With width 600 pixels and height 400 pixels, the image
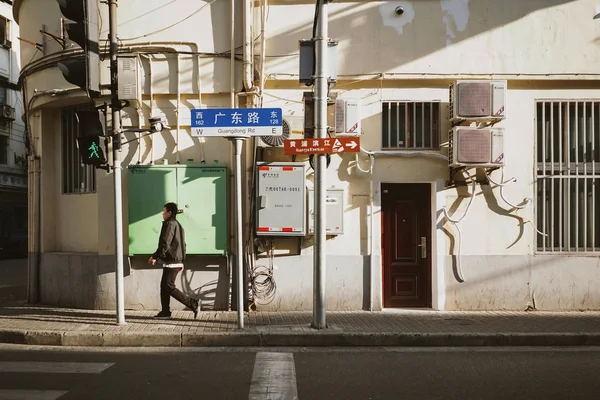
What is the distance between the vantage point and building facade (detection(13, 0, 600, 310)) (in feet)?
29.7

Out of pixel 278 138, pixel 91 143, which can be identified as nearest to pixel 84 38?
pixel 91 143

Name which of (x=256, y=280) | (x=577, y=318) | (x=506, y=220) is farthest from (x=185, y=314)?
(x=577, y=318)

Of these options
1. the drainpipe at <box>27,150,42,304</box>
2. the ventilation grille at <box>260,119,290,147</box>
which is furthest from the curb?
the ventilation grille at <box>260,119,290,147</box>

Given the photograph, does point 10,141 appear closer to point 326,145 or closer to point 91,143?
point 91,143

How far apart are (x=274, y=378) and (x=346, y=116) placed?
4876 millimetres

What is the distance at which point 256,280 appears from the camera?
9125mm

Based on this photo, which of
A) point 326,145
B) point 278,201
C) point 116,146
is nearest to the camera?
point 326,145

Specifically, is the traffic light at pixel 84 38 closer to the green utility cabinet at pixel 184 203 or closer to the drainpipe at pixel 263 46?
the green utility cabinet at pixel 184 203

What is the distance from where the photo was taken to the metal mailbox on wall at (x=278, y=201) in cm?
888

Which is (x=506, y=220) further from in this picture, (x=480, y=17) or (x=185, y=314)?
(x=185, y=314)

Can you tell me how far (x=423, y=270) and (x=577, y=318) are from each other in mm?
2639

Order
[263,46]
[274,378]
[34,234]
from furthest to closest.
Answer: [34,234]
[263,46]
[274,378]

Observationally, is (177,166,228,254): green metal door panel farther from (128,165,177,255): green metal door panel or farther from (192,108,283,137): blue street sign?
(192,108,283,137): blue street sign

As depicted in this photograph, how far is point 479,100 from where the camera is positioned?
8.82 meters
